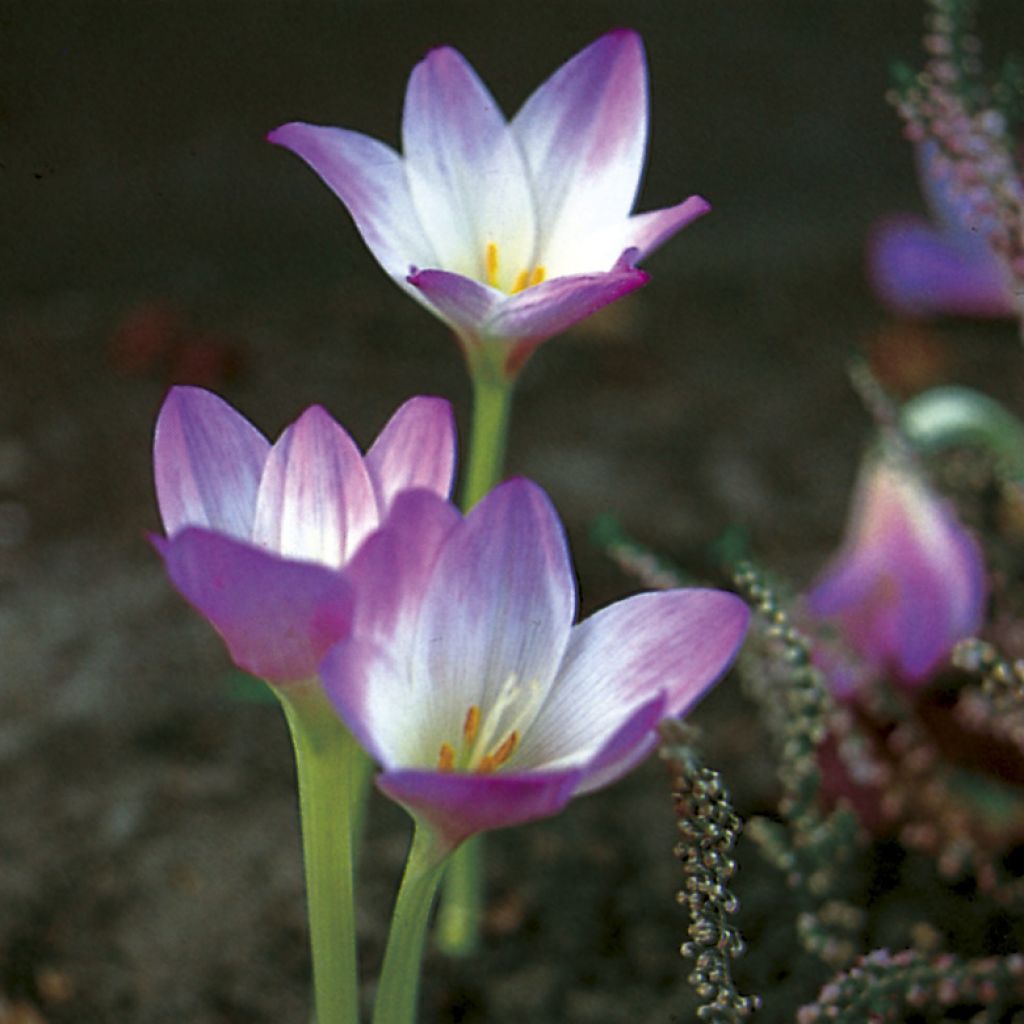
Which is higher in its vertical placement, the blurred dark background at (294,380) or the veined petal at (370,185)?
the veined petal at (370,185)

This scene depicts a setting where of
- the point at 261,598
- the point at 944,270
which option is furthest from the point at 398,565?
the point at 944,270

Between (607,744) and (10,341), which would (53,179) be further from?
(607,744)

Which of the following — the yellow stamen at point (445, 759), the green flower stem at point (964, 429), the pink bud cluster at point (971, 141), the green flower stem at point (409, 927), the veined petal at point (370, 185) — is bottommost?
the green flower stem at point (964, 429)

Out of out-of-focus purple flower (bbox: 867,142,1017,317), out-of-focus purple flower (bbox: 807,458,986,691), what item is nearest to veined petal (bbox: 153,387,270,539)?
out-of-focus purple flower (bbox: 807,458,986,691)

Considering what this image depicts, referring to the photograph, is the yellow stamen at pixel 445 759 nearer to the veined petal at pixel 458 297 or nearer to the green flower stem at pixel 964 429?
the veined petal at pixel 458 297

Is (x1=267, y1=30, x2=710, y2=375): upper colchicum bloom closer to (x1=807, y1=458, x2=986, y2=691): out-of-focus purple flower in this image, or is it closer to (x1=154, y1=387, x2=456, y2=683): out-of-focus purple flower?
(x1=154, y1=387, x2=456, y2=683): out-of-focus purple flower

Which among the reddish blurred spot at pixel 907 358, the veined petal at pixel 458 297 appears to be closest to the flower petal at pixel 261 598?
the veined petal at pixel 458 297

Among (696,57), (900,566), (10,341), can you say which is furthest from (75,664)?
(696,57)
